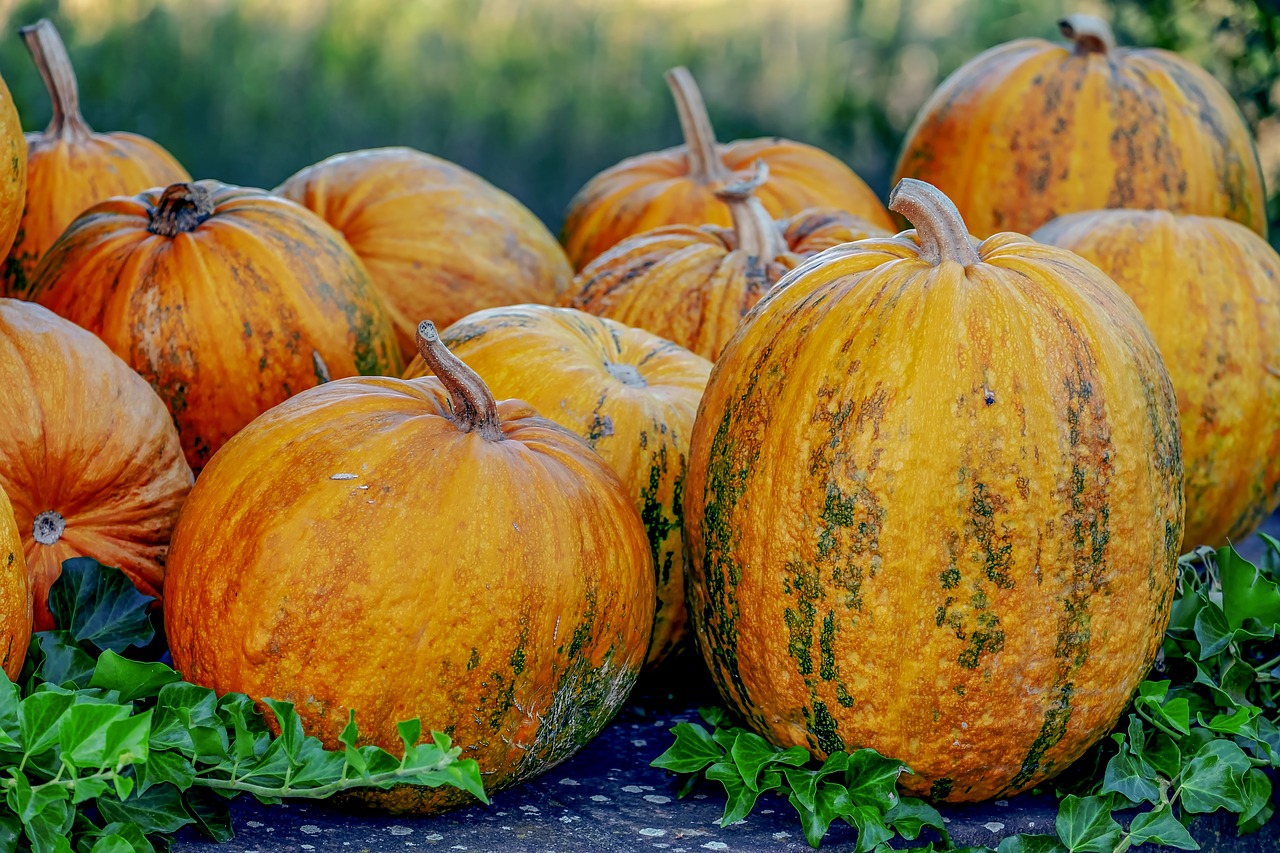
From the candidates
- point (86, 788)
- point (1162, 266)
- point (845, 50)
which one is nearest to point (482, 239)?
point (1162, 266)

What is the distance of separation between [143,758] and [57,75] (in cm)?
227

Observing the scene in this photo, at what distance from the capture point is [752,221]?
9.66 ft

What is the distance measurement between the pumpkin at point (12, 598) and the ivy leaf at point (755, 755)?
1.01m

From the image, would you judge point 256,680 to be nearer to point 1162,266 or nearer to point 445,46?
point 1162,266

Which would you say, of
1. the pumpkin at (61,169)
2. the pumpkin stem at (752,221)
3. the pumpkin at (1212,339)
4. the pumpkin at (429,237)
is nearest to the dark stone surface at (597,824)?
the pumpkin at (1212,339)

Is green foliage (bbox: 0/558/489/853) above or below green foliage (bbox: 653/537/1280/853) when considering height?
above

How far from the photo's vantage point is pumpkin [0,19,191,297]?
3.11 m

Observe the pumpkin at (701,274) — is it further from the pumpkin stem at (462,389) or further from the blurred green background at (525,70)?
the blurred green background at (525,70)

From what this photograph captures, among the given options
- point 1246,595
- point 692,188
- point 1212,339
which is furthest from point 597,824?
point 692,188

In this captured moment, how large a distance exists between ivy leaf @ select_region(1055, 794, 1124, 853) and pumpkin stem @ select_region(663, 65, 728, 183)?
216 cm

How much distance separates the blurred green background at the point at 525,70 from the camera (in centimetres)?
586

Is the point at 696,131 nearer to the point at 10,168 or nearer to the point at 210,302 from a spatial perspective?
the point at 210,302

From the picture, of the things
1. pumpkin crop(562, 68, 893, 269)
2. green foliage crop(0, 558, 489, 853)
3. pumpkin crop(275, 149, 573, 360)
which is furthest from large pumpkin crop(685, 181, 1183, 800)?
pumpkin crop(562, 68, 893, 269)

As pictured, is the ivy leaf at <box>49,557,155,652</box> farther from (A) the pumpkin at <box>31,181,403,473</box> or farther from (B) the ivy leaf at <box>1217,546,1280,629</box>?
(B) the ivy leaf at <box>1217,546,1280,629</box>
